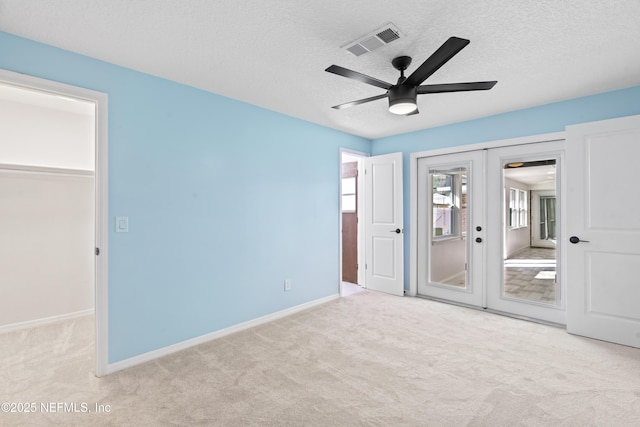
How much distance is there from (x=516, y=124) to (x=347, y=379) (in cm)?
348

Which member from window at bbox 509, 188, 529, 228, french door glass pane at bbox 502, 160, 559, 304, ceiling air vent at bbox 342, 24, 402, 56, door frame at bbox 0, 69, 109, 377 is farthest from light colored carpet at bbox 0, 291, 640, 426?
ceiling air vent at bbox 342, 24, 402, 56

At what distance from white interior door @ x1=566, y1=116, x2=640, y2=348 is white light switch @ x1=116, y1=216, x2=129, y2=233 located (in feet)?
14.1

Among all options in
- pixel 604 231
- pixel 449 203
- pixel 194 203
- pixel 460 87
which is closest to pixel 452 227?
pixel 449 203

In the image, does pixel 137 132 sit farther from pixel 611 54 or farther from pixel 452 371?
pixel 611 54

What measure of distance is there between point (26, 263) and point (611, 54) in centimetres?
597

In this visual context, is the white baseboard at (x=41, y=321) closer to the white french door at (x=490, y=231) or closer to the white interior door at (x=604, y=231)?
the white french door at (x=490, y=231)

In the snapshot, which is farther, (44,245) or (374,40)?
(44,245)

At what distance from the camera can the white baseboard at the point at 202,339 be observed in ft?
8.49

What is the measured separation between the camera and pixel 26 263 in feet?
11.5

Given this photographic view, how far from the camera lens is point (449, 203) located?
4461mm

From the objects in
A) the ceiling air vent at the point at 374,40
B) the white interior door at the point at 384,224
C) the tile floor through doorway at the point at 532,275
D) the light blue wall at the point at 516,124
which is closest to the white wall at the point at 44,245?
the ceiling air vent at the point at 374,40

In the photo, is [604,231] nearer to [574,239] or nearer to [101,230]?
[574,239]

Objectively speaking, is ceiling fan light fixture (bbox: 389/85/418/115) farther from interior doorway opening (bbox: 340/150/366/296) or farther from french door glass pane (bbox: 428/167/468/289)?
interior doorway opening (bbox: 340/150/366/296)

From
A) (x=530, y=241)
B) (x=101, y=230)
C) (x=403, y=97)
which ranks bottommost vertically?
(x=530, y=241)
